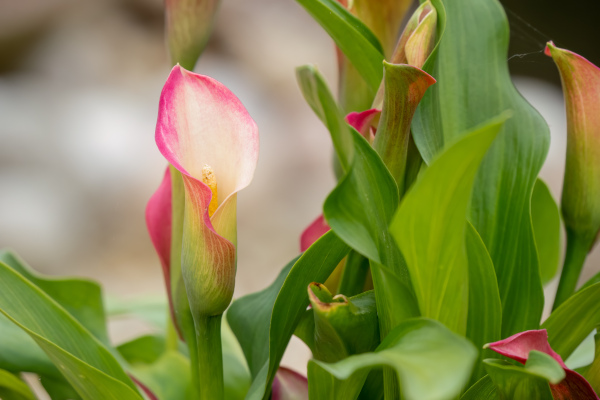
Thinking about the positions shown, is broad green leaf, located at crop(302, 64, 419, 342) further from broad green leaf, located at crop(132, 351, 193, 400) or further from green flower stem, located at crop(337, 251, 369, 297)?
broad green leaf, located at crop(132, 351, 193, 400)

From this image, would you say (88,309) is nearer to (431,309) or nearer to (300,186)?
(431,309)

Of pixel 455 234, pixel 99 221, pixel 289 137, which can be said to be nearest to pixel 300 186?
pixel 289 137

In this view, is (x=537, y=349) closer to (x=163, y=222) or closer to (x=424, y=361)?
(x=424, y=361)

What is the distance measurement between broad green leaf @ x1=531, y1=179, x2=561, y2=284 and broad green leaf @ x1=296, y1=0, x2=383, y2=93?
127 mm

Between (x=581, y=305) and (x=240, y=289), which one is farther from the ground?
(x=581, y=305)

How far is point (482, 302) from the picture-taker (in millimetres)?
244

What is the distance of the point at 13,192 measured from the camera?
1358 millimetres

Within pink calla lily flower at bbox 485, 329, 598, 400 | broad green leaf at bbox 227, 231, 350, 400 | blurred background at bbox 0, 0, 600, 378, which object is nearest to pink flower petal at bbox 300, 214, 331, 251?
broad green leaf at bbox 227, 231, 350, 400

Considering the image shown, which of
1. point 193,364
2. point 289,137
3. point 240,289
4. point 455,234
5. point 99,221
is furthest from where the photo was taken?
point 289,137

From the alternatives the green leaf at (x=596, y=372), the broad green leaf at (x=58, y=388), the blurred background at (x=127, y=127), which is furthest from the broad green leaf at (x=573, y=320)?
the blurred background at (x=127, y=127)

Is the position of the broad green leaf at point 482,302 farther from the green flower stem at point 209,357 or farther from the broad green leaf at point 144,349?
the broad green leaf at point 144,349

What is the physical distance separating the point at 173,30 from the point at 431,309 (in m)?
0.19

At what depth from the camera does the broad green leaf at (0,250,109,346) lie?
341 mm

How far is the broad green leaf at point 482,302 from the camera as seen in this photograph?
23 centimetres
